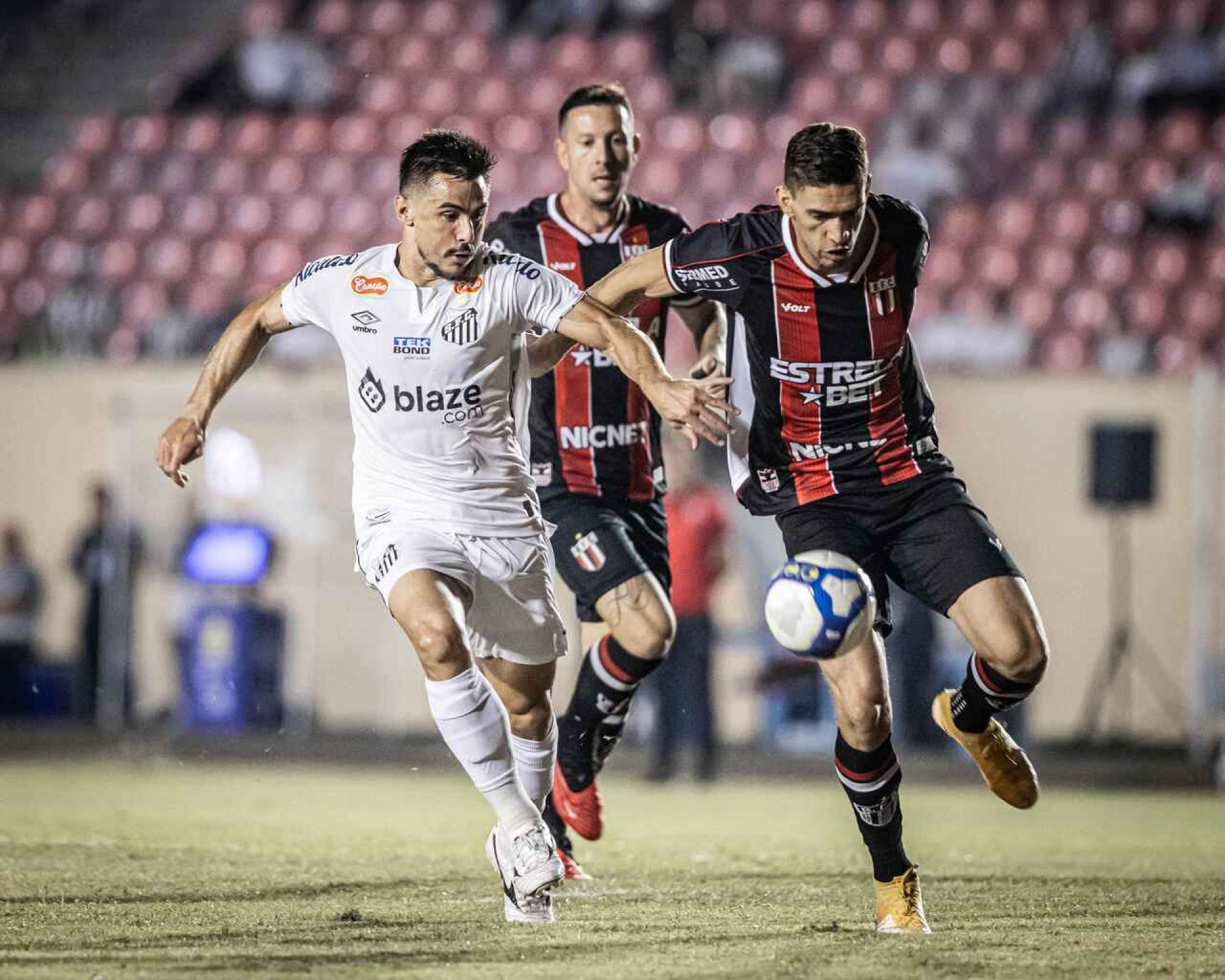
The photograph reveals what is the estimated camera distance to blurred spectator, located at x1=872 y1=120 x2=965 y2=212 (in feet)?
53.5

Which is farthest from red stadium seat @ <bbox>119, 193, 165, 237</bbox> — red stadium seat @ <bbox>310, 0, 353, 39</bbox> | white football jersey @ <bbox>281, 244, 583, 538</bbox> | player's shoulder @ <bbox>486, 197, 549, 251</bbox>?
white football jersey @ <bbox>281, 244, 583, 538</bbox>

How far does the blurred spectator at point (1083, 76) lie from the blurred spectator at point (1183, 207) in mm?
1142

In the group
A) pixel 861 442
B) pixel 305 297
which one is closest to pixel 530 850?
pixel 861 442

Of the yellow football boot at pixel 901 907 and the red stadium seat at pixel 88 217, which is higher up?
the red stadium seat at pixel 88 217

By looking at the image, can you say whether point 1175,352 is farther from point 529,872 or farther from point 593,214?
point 529,872

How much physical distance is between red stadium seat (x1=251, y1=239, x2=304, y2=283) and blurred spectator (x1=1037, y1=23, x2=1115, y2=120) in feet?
23.3

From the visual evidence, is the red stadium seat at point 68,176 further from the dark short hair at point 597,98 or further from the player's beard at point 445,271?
the player's beard at point 445,271

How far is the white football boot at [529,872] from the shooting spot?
5258mm

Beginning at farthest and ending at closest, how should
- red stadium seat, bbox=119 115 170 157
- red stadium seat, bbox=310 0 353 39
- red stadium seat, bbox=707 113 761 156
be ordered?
1. red stadium seat, bbox=310 0 353 39
2. red stadium seat, bbox=119 115 170 157
3. red stadium seat, bbox=707 113 761 156

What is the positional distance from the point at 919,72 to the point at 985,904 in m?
12.7

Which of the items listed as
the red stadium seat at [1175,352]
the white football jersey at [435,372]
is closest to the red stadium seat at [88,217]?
the red stadium seat at [1175,352]

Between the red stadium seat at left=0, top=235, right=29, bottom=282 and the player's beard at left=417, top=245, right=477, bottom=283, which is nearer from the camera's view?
the player's beard at left=417, top=245, right=477, bottom=283

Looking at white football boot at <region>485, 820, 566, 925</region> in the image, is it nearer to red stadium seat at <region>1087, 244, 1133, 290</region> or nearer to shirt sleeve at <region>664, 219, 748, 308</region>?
shirt sleeve at <region>664, 219, 748, 308</region>

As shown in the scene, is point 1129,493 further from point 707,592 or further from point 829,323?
point 829,323
